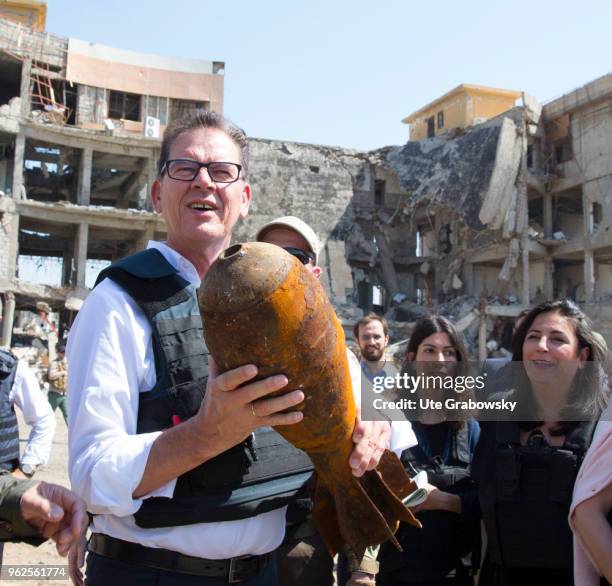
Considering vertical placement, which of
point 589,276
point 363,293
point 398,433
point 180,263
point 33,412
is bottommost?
point 33,412

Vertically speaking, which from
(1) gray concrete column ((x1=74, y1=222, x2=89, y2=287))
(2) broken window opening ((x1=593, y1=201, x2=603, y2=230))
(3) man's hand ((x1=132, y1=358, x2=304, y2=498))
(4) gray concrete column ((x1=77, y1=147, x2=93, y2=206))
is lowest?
(3) man's hand ((x1=132, y1=358, x2=304, y2=498))

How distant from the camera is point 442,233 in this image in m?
31.8

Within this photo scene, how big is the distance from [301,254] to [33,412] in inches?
113

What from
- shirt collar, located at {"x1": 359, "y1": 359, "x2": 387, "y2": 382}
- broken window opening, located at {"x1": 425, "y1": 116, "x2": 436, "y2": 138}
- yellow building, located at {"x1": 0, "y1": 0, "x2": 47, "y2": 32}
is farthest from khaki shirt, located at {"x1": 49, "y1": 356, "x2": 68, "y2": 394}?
broken window opening, located at {"x1": 425, "y1": 116, "x2": 436, "y2": 138}

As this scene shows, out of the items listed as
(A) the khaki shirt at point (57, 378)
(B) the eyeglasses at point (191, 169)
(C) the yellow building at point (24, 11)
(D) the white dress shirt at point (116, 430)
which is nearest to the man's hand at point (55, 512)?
(D) the white dress shirt at point (116, 430)

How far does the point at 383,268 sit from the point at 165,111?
13962 millimetres

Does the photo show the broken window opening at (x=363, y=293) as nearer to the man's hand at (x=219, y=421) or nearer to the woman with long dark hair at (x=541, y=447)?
the woman with long dark hair at (x=541, y=447)

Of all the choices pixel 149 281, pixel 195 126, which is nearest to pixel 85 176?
pixel 195 126

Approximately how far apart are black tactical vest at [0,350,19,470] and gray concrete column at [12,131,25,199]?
25679 millimetres

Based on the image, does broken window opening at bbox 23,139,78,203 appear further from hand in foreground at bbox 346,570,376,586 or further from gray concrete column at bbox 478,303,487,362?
hand in foreground at bbox 346,570,376,586

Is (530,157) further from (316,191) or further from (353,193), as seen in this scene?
(316,191)

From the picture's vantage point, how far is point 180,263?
6.96 feet

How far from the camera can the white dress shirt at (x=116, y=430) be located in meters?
1.65

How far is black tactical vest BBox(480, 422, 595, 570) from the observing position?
2.63m
